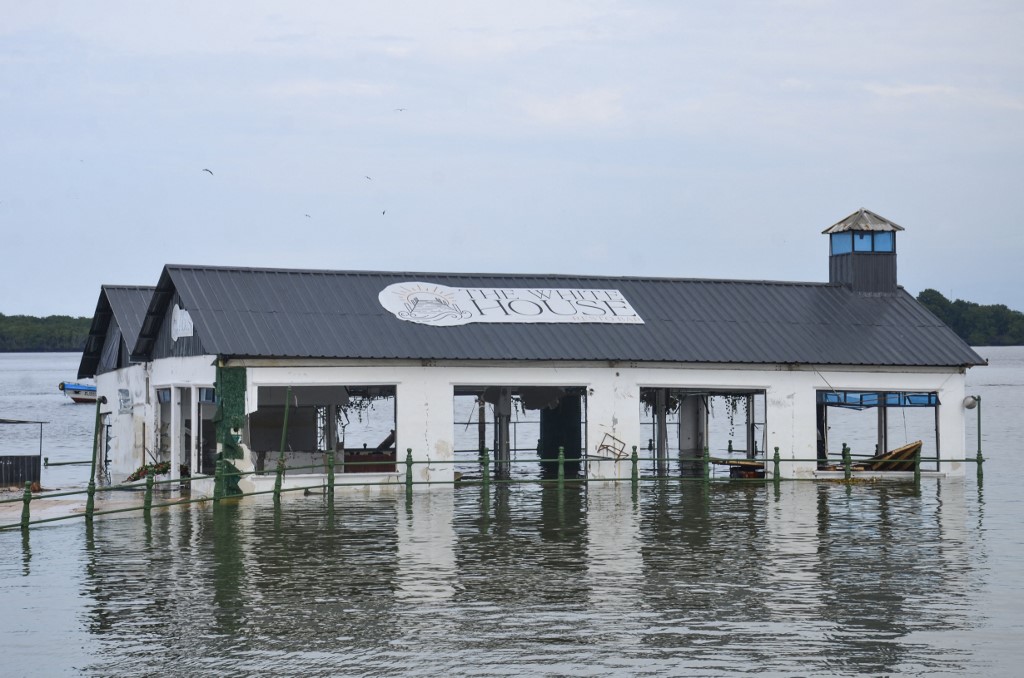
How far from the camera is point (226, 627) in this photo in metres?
16.2

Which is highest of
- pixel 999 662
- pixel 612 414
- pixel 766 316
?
pixel 766 316

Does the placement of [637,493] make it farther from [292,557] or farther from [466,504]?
[292,557]

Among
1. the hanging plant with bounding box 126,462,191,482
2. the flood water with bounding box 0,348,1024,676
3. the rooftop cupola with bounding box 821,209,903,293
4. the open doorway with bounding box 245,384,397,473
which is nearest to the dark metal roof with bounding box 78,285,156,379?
the hanging plant with bounding box 126,462,191,482

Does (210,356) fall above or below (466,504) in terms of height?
above

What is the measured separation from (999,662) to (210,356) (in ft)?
71.1

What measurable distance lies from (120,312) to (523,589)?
85.5 ft

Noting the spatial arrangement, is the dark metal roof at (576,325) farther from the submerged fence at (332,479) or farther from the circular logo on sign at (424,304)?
the submerged fence at (332,479)

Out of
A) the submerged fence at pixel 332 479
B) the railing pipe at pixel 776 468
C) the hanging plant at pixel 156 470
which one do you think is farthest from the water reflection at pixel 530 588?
the hanging plant at pixel 156 470

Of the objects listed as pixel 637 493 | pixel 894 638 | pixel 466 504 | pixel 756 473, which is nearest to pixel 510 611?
pixel 894 638

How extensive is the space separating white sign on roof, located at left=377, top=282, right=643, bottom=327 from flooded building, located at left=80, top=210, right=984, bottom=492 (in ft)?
0.24

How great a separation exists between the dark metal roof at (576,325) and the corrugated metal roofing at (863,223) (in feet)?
6.65

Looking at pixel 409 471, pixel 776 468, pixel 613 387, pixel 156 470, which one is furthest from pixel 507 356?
pixel 156 470

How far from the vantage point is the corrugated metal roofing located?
40.8m

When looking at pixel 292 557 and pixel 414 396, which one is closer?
pixel 292 557
